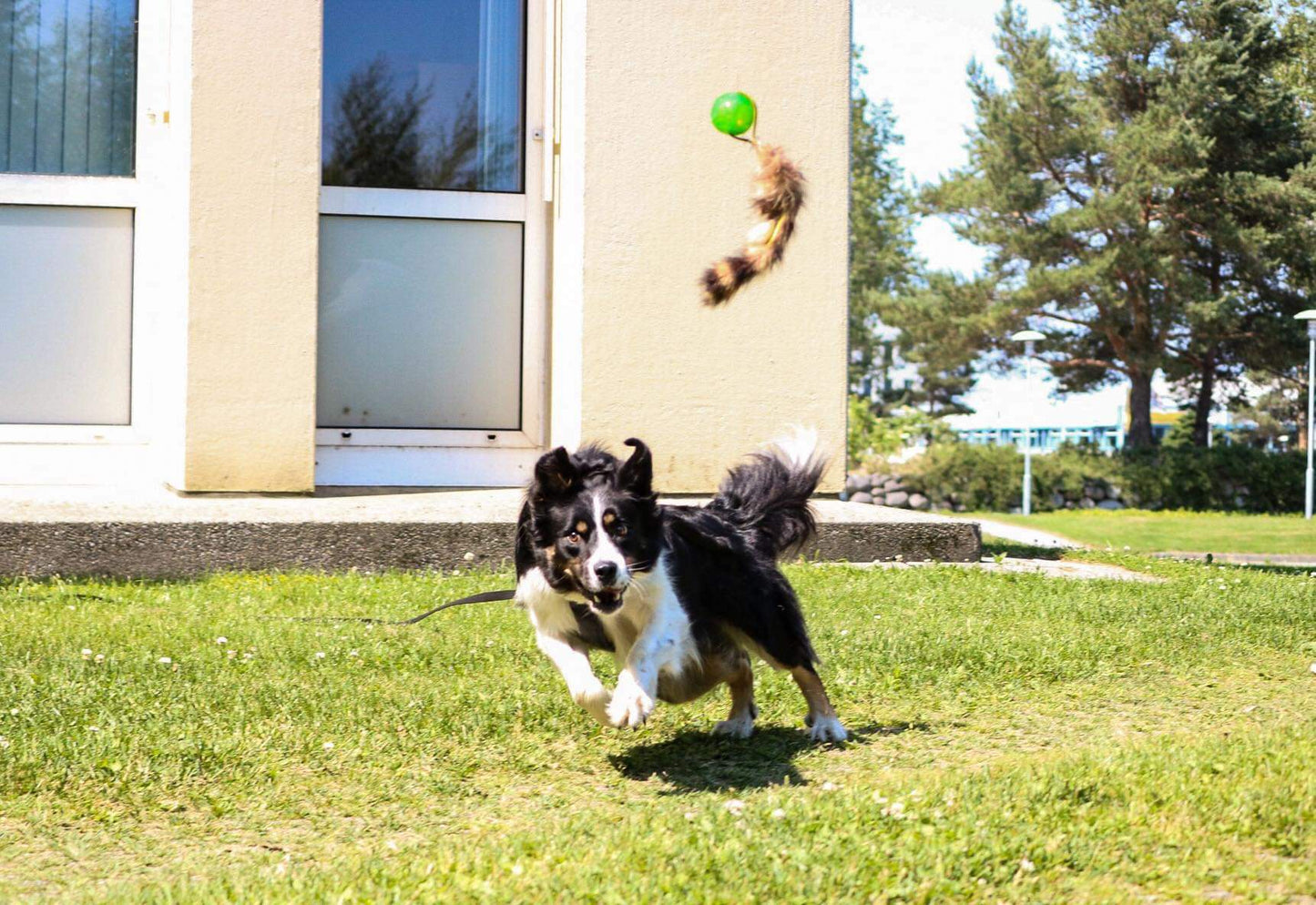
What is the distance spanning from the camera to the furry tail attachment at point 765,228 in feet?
35.3

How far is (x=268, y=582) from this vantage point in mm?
9008

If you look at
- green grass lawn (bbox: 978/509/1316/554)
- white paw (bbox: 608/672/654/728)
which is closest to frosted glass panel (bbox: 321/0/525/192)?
white paw (bbox: 608/672/654/728)

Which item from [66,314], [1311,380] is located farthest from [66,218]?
[1311,380]

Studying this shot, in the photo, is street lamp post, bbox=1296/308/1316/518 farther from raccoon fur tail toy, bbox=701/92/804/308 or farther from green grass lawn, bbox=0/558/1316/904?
green grass lawn, bbox=0/558/1316/904

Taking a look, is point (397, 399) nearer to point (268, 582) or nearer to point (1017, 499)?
point (268, 582)

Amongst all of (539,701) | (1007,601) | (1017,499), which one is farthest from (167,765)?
(1017,499)

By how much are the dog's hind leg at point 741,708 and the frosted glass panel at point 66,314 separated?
743 centimetres

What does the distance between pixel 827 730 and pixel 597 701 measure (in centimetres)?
112

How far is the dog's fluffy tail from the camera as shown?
585 cm

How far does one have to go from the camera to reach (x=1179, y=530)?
28.4 metres

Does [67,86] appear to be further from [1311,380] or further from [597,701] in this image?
[1311,380]

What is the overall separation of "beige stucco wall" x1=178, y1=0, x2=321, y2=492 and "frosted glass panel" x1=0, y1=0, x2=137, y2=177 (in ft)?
5.48

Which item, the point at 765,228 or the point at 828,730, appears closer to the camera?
the point at 828,730

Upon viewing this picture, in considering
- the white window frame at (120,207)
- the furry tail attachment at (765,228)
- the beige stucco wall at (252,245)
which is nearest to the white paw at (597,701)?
the beige stucco wall at (252,245)
